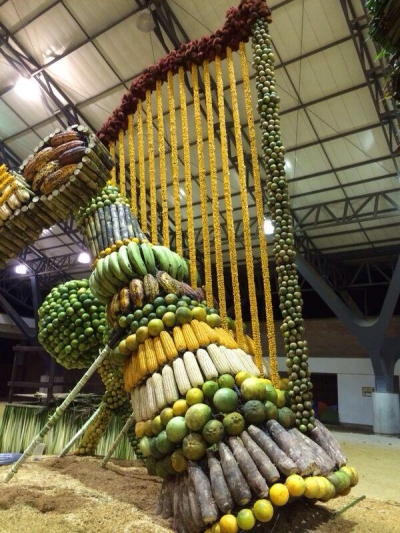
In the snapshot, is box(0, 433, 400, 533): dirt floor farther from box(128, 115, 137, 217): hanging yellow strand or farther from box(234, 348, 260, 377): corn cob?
box(128, 115, 137, 217): hanging yellow strand

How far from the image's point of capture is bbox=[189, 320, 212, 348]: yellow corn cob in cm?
370

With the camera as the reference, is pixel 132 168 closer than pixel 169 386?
No

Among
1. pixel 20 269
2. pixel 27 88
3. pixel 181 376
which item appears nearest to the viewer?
pixel 181 376

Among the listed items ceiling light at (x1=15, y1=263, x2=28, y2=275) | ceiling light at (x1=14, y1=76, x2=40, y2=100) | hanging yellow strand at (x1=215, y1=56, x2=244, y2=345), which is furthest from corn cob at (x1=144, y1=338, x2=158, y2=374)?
ceiling light at (x1=15, y1=263, x2=28, y2=275)

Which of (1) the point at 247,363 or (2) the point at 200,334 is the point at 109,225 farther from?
(1) the point at 247,363

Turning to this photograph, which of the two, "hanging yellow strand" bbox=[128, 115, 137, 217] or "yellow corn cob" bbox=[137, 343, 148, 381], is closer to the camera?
"yellow corn cob" bbox=[137, 343, 148, 381]

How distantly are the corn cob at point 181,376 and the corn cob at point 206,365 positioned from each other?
0.15 metres

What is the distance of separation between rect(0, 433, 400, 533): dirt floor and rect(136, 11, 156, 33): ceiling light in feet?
33.0

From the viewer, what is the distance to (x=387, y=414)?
14.4 meters

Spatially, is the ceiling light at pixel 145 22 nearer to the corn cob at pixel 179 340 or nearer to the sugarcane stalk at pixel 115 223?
the sugarcane stalk at pixel 115 223

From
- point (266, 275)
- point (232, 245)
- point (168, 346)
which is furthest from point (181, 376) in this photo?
point (232, 245)

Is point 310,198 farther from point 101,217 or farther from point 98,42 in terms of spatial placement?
point 101,217

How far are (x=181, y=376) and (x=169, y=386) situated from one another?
13 cm

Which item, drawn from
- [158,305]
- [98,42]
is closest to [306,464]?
[158,305]
